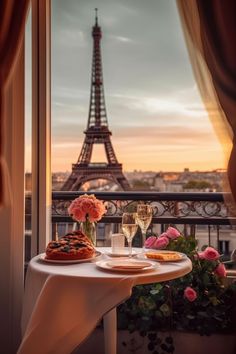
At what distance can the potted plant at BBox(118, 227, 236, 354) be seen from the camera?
2.29m

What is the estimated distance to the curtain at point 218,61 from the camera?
198 cm

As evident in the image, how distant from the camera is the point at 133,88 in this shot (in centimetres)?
368

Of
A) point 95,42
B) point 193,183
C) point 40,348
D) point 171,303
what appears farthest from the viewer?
point 95,42

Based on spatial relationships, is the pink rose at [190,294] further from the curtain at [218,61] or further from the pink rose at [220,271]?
the curtain at [218,61]

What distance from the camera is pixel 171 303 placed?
2346 millimetres

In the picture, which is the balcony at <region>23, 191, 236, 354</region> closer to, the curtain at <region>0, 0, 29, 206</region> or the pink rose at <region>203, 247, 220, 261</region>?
the pink rose at <region>203, 247, 220, 261</region>

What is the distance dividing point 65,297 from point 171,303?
977 mm

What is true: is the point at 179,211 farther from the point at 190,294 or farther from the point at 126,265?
the point at 126,265

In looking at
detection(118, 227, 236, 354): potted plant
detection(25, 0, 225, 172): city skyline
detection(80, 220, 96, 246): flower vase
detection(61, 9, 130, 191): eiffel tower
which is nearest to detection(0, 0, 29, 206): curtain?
detection(80, 220, 96, 246): flower vase

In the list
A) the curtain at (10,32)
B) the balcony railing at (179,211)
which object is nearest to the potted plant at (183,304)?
the balcony railing at (179,211)

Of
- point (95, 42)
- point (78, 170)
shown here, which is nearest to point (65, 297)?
point (95, 42)

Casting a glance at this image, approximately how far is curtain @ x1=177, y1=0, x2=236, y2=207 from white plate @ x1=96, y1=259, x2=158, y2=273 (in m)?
0.61

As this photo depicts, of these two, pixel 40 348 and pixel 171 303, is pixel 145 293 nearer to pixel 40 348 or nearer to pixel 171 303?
pixel 171 303

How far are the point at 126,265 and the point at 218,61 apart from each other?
1.09 m
